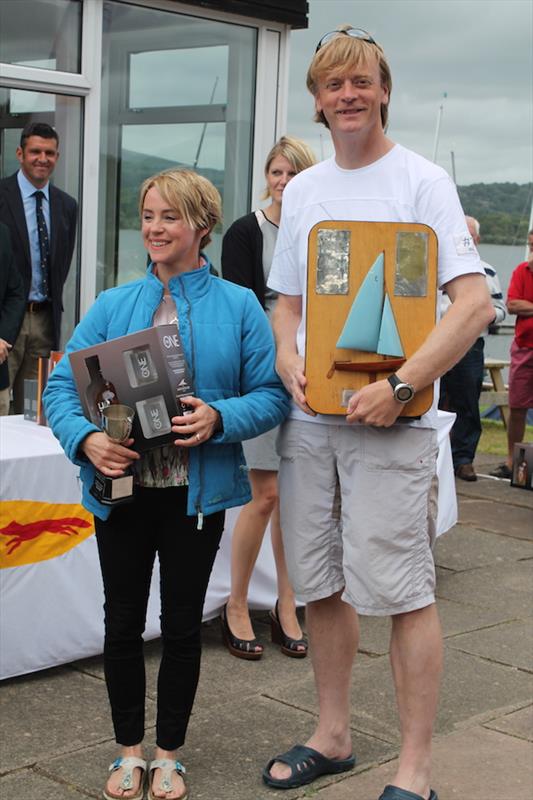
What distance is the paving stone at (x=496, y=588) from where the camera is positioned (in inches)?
212

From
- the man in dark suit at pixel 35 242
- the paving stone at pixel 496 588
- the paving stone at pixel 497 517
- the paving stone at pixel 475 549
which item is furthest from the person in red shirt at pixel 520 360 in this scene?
the man in dark suit at pixel 35 242

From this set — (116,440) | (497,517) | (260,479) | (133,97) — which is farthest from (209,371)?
(133,97)

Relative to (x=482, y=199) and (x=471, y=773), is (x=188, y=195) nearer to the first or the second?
(x=471, y=773)

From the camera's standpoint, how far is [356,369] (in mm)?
2926

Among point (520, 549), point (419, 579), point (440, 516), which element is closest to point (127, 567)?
point (419, 579)

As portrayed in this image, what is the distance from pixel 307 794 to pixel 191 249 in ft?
5.02

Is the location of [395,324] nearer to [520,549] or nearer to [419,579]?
[419,579]

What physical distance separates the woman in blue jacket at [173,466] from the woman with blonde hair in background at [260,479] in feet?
3.79

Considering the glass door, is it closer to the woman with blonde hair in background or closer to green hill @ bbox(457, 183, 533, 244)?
the woman with blonde hair in background

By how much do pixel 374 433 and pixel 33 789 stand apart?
54.0 inches

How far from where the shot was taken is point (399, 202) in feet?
9.63

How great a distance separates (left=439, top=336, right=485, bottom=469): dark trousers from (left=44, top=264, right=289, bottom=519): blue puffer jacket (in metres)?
5.56

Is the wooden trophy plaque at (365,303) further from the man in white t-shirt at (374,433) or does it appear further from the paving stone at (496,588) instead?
the paving stone at (496,588)

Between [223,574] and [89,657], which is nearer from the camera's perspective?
[89,657]
